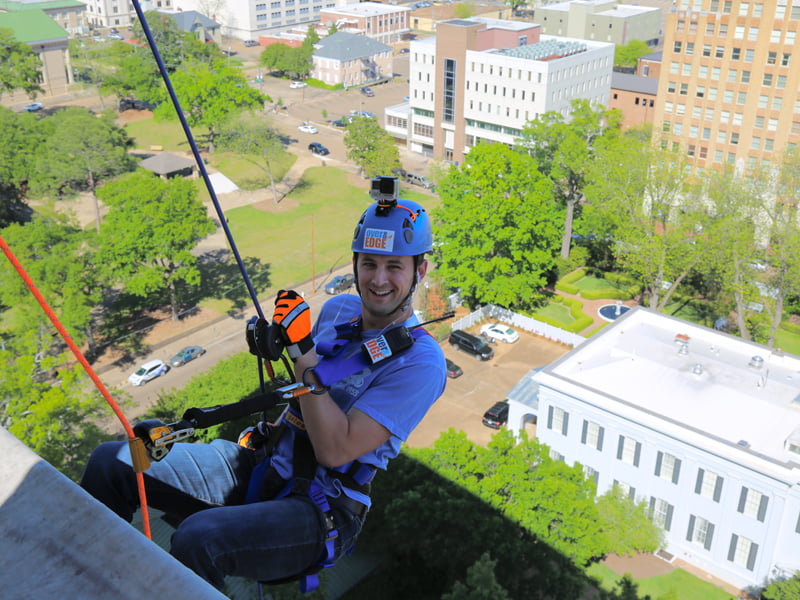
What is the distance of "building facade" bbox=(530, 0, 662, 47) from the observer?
318 feet

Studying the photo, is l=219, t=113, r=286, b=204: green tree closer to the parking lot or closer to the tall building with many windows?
the parking lot

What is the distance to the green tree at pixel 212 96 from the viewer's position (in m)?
65.2

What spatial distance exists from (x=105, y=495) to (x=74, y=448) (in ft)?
70.3

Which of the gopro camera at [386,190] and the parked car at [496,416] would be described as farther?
the parked car at [496,416]

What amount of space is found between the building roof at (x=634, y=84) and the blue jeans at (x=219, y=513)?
71.2 m

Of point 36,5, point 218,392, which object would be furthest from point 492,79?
point 36,5

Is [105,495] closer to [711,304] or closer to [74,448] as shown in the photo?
[74,448]

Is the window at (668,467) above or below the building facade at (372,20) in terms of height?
below

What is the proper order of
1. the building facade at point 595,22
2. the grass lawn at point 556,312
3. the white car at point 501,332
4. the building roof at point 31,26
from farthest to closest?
the building facade at point 595,22
the building roof at point 31,26
the grass lawn at point 556,312
the white car at point 501,332

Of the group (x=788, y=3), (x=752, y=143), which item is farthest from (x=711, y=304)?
(x=788, y=3)

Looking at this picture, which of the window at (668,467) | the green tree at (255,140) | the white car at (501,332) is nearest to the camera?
the window at (668,467)

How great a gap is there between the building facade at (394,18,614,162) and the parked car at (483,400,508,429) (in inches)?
1280

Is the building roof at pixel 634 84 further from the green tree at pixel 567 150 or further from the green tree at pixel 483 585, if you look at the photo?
the green tree at pixel 483 585

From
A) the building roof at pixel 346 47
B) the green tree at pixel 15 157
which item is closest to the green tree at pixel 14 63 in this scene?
the green tree at pixel 15 157
